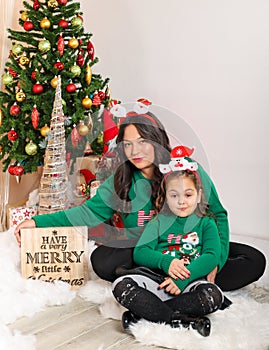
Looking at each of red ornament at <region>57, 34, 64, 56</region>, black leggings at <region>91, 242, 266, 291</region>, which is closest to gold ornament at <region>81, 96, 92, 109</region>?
red ornament at <region>57, 34, 64, 56</region>

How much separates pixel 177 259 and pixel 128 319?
23 cm

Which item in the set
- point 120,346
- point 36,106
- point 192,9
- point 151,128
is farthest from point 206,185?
point 192,9

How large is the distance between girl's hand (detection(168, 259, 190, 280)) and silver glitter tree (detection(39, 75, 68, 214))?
0.78 metres

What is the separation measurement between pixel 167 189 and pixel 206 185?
0.14 metres

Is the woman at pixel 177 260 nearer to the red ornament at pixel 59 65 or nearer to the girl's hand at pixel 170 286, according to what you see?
the girl's hand at pixel 170 286

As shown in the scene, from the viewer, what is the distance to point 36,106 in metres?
2.37

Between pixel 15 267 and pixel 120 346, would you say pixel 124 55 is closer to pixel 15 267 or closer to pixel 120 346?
pixel 15 267

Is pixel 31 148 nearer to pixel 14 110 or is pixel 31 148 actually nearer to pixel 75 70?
pixel 14 110

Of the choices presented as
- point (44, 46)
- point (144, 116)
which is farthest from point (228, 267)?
point (44, 46)

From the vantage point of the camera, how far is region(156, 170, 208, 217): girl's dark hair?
5.70ft

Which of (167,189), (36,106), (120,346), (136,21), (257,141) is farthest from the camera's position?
Answer: (136,21)

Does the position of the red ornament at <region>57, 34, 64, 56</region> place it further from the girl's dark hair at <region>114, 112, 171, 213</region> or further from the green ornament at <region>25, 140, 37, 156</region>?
the girl's dark hair at <region>114, 112, 171, 213</region>

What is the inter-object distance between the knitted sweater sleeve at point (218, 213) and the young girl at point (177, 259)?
4 centimetres

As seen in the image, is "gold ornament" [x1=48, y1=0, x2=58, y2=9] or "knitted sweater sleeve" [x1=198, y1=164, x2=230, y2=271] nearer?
"knitted sweater sleeve" [x1=198, y1=164, x2=230, y2=271]
